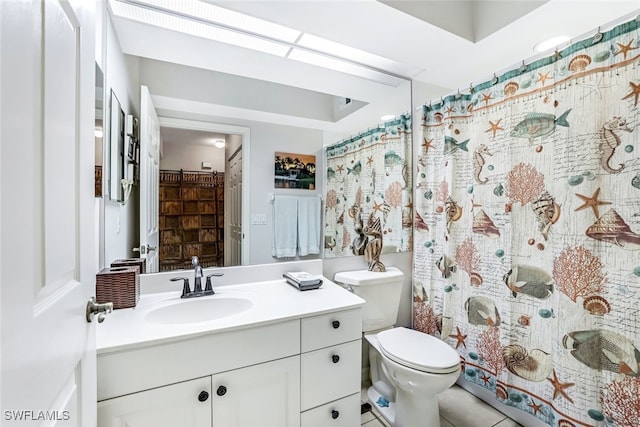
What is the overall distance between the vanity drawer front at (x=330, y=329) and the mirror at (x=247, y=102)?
0.55m

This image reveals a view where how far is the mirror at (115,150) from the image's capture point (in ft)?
3.94

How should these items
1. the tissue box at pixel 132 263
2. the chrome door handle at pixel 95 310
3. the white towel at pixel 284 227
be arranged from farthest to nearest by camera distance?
1. the white towel at pixel 284 227
2. the tissue box at pixel 132 263
3. the chrome door handle at pixel 95 310

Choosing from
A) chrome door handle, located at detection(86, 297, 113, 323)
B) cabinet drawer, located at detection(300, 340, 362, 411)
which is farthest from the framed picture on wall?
chrome door handle, located at detection(86, 297, 113, 323)

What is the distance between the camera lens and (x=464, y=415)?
5.25 ft

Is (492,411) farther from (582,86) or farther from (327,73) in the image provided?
(327,73)

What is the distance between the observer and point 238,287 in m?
1.46

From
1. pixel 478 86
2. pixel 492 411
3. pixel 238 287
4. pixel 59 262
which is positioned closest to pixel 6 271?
pixel 59 262

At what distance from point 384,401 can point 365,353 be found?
295 millimetres

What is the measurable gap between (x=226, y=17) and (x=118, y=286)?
4.49 ft

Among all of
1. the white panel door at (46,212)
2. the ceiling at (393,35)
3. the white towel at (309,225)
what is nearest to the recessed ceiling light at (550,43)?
the ceiling at (393,35)

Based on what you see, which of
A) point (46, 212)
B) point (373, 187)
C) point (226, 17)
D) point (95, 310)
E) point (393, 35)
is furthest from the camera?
point (373, 187)

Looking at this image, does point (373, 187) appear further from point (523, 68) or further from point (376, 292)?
point (523, 68)

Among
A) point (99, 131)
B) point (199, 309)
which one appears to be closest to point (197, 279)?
point (199, 309)

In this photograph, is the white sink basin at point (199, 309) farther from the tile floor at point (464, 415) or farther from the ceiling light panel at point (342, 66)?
the ceiling light panel at point (342, 66)
